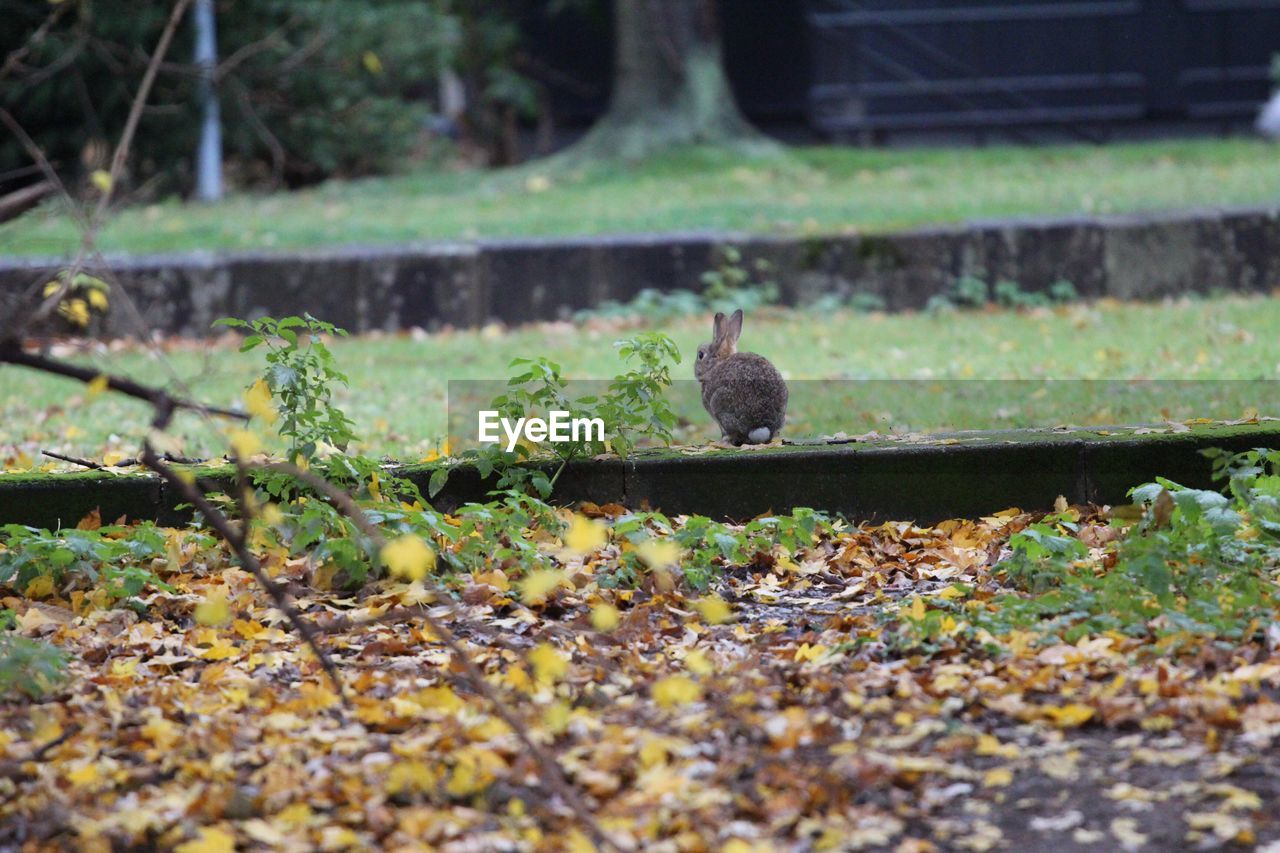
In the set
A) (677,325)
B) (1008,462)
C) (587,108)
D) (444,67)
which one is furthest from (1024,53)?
(1008,462)

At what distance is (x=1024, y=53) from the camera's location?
59.4 feet

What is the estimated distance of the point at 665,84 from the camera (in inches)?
663

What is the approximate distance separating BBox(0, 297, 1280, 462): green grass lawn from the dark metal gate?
6844 mm

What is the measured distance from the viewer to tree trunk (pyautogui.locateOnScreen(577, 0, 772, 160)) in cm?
1664

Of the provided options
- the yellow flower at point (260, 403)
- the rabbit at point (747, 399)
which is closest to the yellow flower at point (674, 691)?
the yellow flower at point (260, 403)

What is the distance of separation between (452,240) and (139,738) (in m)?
8.23

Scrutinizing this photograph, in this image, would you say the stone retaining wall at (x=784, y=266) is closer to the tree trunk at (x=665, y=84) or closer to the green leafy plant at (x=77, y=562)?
the tree trunk at (x=665, y=84)

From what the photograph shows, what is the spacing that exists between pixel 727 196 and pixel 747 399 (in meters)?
8.26

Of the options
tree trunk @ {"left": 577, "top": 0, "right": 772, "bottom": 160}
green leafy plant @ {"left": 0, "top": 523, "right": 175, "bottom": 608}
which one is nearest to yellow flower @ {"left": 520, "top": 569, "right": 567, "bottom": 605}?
green leafy plant @ {"left": 0, "top": 523, "right": 175, "bottom": 608}

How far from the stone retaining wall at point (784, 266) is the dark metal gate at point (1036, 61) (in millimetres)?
6277

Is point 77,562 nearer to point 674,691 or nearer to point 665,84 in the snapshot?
point 674,691

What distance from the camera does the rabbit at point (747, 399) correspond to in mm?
6746

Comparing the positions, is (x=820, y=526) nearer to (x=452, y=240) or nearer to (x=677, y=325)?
(x=677, y=325)
